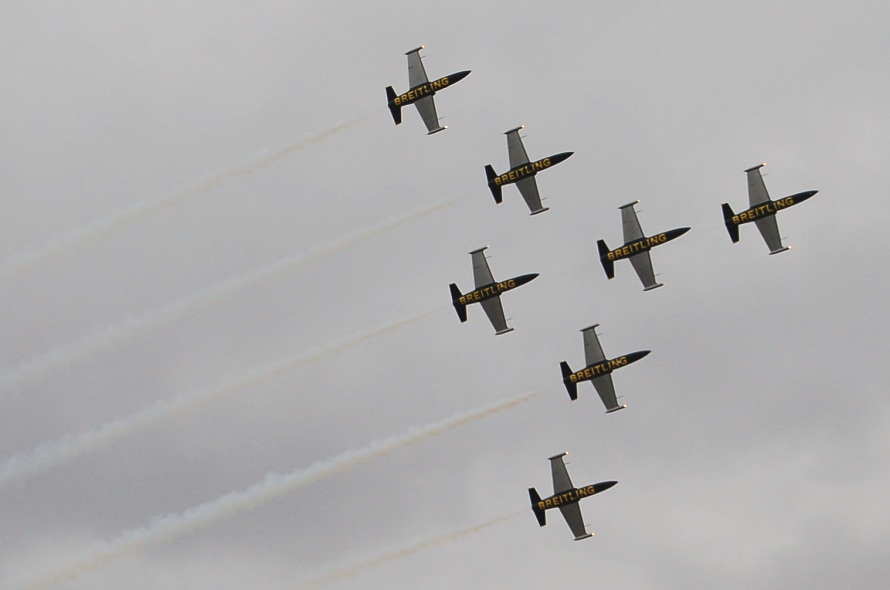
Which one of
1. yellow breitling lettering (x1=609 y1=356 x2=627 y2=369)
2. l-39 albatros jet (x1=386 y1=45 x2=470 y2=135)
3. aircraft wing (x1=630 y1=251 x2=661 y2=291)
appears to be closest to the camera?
l-39 albatros jet (x1=386 y1=45 x2=470 y2=135)

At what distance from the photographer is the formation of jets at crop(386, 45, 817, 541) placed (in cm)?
14025

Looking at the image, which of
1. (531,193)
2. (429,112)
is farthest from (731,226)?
(429,112)

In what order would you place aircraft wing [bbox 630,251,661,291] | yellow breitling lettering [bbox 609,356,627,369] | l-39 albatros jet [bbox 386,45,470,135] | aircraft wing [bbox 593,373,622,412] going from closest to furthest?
l-39 albatros jet [bbox 386,45,470,135] → aircraft wing [bbox 630,251,661,291] → yellow breitling lettering [bbox 609,356,627,369] → aircraft wing [bbox 593,373,622,412]

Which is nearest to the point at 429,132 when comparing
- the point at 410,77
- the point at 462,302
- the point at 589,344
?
the point at 410,77

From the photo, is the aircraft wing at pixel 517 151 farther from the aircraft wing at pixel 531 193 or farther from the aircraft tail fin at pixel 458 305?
the aircraft tail fin at pixel 458 305

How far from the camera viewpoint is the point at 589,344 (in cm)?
14762

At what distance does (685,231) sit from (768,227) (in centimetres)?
649

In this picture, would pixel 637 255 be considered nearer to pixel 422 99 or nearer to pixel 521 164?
pixel 521 164

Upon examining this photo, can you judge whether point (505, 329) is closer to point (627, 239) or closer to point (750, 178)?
point (627, 239)

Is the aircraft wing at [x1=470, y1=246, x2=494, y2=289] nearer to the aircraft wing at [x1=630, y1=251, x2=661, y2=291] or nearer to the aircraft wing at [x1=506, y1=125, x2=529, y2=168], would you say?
the aircraft wing at [x1=506, y1=125, x2=529, y2=168]

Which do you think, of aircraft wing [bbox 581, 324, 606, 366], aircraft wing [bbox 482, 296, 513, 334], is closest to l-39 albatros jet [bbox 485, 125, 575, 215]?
aircraft wing [bbox 482, 296, 513, 334]

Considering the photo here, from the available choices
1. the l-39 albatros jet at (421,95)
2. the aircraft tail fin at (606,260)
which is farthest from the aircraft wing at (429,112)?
the aircraft tail fin at (606,260)

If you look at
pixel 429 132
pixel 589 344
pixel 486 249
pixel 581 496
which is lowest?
pixel 581 496

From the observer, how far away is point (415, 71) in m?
140
